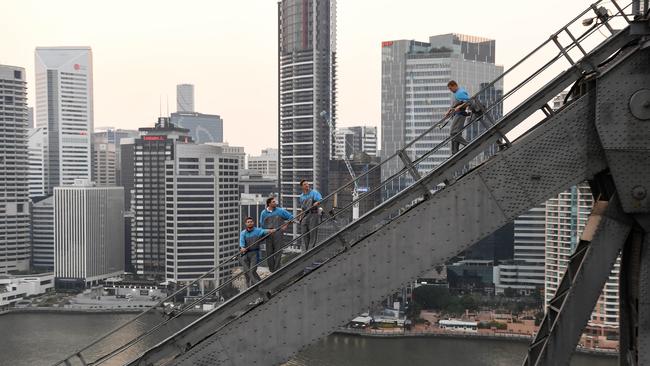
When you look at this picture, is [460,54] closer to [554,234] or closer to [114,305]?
[554,234]

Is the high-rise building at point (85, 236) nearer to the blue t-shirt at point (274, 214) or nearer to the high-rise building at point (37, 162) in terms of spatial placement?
the high-rise building at point (37, 162)

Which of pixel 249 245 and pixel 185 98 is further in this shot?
pixel 185 98

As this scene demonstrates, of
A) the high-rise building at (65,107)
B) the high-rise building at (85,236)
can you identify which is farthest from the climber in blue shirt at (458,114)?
the high-rise building at (65,107)

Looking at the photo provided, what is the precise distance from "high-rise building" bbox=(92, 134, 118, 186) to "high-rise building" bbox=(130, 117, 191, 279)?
176 ft

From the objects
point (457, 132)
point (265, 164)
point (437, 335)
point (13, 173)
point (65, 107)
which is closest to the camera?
point (457, 132)

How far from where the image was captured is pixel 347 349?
38438 millimetres

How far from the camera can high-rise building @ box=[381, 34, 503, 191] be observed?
2972 inches

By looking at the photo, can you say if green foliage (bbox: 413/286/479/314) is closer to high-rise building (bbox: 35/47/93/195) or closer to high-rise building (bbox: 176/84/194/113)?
high-rise building (bbox: 35/47/93/195)

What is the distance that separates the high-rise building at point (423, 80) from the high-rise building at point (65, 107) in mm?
65059

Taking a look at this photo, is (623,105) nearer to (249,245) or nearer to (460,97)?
(460,97)

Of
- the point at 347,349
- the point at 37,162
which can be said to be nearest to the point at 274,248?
the point at 347,349

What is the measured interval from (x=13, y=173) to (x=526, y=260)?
63.4 m

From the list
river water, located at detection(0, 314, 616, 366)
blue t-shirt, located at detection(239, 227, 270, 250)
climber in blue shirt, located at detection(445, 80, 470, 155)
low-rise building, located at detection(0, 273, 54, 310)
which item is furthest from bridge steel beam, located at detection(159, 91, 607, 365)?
low-rise building, located at detection(0, 273, 54, 310)

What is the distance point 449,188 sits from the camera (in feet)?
14.8
